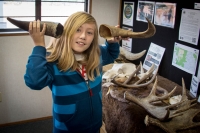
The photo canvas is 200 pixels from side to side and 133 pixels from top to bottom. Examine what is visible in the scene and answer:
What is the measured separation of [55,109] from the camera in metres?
1.36

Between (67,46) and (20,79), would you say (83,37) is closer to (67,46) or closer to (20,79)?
(67,46)

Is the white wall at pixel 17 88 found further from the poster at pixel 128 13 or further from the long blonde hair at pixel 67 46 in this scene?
the long blonde hair at pixel 67 46

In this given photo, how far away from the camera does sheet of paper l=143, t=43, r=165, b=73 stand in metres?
2.35

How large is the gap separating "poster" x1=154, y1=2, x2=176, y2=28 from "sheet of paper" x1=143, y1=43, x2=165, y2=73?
0.22m

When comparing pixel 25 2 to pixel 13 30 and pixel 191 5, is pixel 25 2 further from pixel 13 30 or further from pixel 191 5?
pixel 191 5

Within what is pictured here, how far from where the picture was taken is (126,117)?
5.40ft

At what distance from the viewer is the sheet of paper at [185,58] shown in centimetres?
194

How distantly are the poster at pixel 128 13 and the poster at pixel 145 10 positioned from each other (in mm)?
136

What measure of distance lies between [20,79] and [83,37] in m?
1.67

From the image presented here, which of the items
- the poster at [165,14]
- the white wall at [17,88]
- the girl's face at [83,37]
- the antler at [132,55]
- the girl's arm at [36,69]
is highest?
the poster at [165,14]

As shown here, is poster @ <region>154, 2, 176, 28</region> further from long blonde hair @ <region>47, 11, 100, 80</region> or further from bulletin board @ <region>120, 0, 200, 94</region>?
long blonde hair @ <region>47, 11, 100, 80</region>

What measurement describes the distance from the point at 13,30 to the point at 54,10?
52 cm

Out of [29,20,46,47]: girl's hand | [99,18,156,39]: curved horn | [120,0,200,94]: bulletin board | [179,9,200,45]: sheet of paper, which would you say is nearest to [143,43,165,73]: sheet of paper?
[120,0,200,94]: bulletin board

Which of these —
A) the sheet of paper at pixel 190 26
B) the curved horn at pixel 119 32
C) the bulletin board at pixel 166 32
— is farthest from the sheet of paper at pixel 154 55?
the curved horn at pixel 119 32
